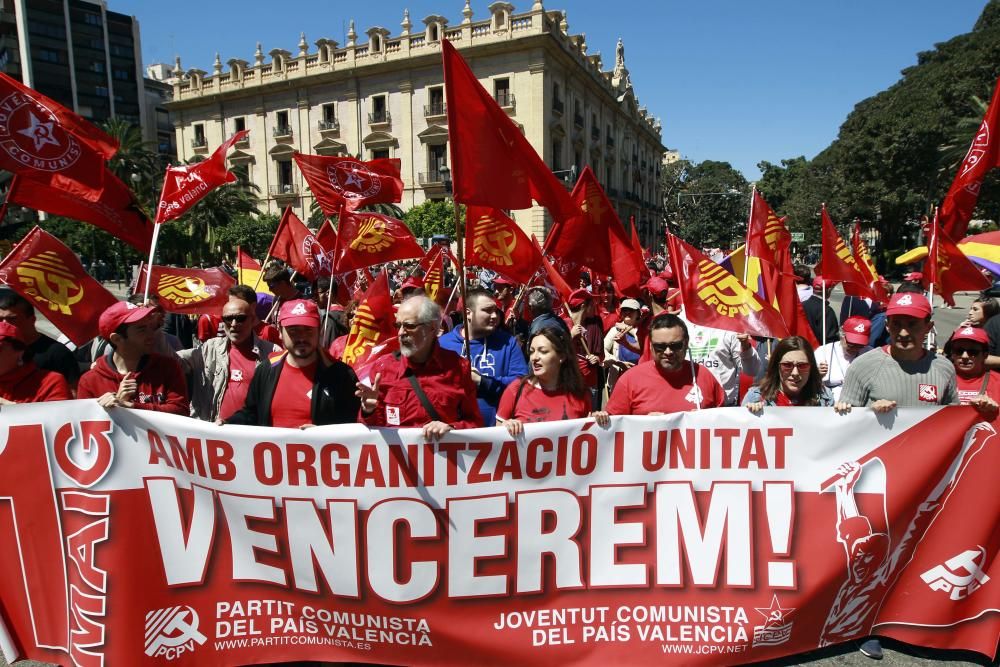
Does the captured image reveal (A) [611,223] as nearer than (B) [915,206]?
Yes

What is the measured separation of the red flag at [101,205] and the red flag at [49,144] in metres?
0.06

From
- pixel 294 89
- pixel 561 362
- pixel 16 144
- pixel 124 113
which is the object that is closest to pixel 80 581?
pixel 561 362

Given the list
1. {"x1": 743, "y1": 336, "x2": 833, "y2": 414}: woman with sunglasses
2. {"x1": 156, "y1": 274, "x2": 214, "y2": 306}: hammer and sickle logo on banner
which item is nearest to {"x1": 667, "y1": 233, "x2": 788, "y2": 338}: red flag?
{"x1": 743, "y1": 336, "x2": 833, "y2": 414}: woman with sunglasses

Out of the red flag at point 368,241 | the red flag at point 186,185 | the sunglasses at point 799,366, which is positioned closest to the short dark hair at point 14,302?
the red flag at point 186,185

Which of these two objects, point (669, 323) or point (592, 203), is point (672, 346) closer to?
point (669, 323)

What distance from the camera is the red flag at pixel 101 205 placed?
13.8ft

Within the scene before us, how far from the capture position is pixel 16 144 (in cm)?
402

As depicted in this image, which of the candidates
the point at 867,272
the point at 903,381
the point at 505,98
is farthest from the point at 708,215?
the point at 903,381

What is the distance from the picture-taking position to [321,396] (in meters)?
3.12

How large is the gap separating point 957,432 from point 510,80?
4006 cm

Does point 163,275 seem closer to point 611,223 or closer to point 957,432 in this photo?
point 611,223

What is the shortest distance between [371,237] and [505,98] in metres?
36.6

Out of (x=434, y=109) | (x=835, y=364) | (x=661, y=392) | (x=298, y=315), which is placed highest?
(x=434, y=109)

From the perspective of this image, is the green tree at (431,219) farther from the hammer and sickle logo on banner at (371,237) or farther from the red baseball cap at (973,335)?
the red baseball cap at (973,335)
